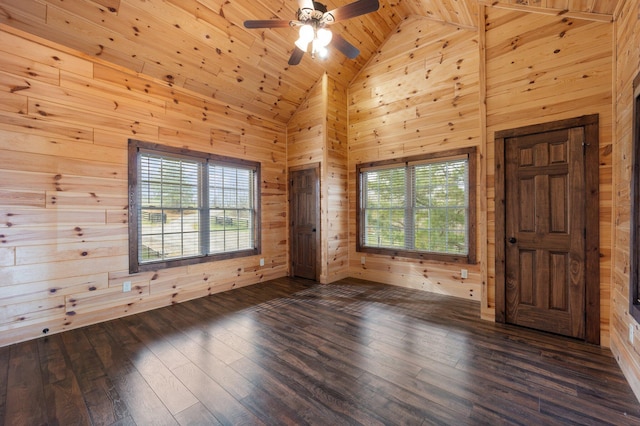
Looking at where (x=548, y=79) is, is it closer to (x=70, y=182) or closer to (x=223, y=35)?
(x=223, y=35)

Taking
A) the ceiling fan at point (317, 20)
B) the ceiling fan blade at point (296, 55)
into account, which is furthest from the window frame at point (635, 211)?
the ceiling fan blade at point (296, 55)

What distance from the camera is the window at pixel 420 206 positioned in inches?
159

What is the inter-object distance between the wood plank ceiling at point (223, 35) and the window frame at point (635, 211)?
1181 millimetres

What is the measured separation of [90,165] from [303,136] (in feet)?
10.8

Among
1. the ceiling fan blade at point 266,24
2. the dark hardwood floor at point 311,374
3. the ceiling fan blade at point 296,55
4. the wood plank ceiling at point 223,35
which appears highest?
the wood plank ceiling at point 223,35

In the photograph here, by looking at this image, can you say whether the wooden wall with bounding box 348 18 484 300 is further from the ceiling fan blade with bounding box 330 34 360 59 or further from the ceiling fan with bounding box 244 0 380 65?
the ceiling fan with bounding box 244 0 380 65

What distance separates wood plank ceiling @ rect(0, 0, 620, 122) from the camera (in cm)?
280

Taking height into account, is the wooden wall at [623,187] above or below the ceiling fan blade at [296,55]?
below

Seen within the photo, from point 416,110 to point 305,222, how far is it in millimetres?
2754

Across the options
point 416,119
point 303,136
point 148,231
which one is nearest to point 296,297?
point 148,231

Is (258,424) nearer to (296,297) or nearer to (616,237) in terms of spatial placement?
(296,297)

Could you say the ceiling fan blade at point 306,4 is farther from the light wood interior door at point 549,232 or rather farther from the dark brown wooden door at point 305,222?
the dark brown wooden door at point 305,222

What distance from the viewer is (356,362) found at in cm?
234

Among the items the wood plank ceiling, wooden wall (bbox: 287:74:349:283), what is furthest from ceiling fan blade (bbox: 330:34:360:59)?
wooden wall (bbox: 287:74:349:283)
